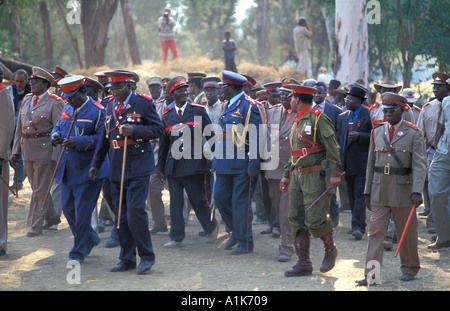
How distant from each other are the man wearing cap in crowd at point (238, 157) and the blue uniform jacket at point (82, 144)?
168cm

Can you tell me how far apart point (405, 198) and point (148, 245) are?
122 inches

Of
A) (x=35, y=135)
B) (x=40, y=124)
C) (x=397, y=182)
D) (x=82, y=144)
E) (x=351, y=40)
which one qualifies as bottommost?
(x=397, y=182)

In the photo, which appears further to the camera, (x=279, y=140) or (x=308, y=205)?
(x=279, y=140)

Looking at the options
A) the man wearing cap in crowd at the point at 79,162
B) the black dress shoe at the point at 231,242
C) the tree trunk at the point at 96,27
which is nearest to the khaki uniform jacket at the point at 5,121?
the man wearing cap in crowd at the point at 79,162

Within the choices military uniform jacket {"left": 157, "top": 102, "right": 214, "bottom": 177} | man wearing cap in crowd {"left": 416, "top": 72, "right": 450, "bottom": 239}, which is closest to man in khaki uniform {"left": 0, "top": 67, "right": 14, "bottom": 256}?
military uniform jacket {"left": 157, "top": 102, "right": 214, "bottom": 177}

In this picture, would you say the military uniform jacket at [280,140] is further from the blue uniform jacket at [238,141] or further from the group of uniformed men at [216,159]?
the blue uniform jacket at [238,141]

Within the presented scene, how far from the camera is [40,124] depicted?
9922mm

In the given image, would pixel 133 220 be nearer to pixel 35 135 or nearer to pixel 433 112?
pixel 35 135

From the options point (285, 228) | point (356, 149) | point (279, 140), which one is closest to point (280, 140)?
point (279, 140)

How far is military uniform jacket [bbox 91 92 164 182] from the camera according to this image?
7.57 meters

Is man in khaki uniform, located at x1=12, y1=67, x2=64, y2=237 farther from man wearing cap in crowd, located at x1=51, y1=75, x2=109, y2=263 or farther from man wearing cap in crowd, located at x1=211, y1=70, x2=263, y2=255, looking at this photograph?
man wearing cap in crowd, located at x1=211, y1=70, x2=263, y2=255

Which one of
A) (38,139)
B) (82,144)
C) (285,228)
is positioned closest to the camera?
(82,144)

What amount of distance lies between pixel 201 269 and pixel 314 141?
7.11 ft

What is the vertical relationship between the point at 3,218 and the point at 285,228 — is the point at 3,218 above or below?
above
